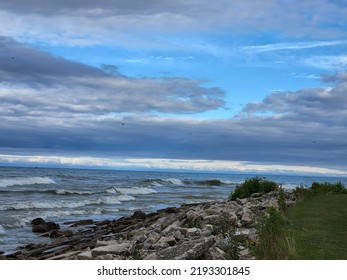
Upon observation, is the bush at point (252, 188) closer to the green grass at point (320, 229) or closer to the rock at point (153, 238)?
the green grass at point (320, 229)

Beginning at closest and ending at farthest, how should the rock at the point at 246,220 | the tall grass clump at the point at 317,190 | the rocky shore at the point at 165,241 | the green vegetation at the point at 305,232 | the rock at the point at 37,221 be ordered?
the green vegetation at the point at 305,232 < the rocky shore at the point at 165,241 < the rock at the point at 246,220 < the rock at the point at 37,221 < the tall grass clump at the point at 317,190

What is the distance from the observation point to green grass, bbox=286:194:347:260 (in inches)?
453

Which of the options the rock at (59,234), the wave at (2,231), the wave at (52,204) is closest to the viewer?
the rock at (59,234)

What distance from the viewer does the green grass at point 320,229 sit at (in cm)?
1151

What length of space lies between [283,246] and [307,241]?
3264 mm

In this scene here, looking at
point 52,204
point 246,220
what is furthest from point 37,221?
point 246,220

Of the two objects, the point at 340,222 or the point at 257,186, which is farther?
the point at 257,186

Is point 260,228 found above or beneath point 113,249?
above

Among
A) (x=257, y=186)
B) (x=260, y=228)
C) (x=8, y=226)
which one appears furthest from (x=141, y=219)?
(x=260, y=228)

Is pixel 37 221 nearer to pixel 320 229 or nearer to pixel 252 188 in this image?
pixel 252 188

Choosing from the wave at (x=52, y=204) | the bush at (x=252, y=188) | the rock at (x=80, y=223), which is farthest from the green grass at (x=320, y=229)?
the wave at (x=52, y=204)

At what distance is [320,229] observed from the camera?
51.2ft

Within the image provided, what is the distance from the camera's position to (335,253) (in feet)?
38.0
